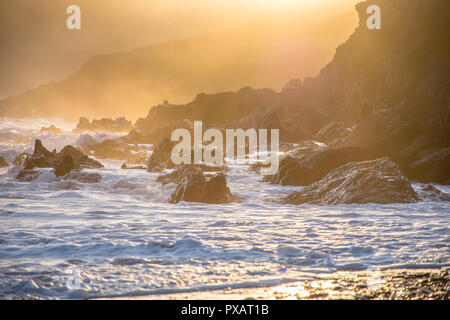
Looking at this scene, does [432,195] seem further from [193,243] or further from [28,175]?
[28,175]

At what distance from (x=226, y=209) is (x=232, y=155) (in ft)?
81.5

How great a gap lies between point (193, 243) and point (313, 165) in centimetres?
1349

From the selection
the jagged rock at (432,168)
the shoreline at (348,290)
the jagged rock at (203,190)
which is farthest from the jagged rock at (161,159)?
the shoreline at (348,290)

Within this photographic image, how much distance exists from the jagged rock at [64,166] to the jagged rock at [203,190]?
858 cm

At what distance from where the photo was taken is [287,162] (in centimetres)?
2158

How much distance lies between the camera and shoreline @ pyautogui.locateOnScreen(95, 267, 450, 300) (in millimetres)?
4730

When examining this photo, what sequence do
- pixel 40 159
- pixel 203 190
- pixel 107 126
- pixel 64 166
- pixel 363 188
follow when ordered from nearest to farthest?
pixel 363 188, pixel 203 190, pixel 64 166, pixel 40 159, pixel 107 126

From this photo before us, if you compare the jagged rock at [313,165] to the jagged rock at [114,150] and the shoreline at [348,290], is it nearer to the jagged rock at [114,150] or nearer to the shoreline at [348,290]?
the shoreline at [348,290]

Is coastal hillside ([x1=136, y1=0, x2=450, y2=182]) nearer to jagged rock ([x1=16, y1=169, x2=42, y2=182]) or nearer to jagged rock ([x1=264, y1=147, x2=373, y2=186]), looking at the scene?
jagged rock ([x1=264, y1=147, x2=373, y2=186])

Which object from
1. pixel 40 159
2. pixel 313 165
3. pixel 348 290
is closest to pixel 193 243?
pixel 348 290

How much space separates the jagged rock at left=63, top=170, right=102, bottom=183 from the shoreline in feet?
53.7

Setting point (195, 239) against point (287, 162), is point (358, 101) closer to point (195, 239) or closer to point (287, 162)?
point (287, 162)

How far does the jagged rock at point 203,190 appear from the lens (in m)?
14.8

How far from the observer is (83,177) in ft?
66.9
